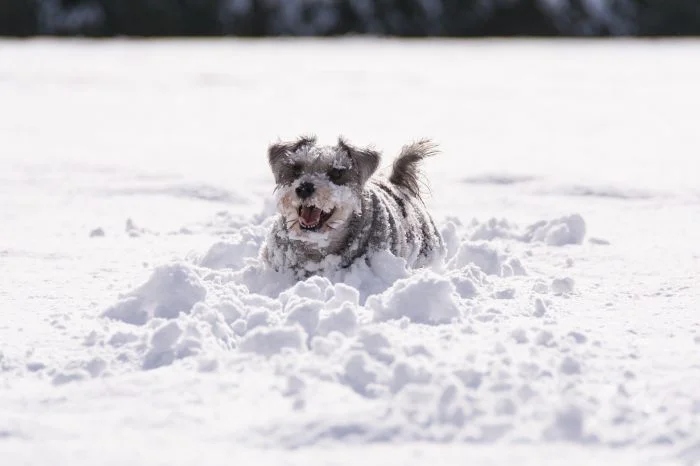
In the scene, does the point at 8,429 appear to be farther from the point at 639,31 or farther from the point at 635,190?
the point at 639,31

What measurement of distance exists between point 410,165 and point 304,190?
4.66 feet

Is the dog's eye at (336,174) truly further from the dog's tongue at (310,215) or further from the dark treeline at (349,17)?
the dark treeline at (349,17)

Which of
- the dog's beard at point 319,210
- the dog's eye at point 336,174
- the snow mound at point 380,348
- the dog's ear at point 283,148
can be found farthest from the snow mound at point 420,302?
the dog's ear at point 283,148

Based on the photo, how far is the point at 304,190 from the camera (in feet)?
18.5

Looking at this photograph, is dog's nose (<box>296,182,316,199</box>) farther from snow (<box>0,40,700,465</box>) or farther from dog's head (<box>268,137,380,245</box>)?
snow (<box>0,40,700,465</box>)

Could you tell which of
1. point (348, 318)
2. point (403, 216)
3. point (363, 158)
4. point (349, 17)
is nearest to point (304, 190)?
point (363, 158)

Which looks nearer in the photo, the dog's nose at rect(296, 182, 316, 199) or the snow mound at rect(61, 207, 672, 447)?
the snow mound at rect(61, 207, 672, 447)

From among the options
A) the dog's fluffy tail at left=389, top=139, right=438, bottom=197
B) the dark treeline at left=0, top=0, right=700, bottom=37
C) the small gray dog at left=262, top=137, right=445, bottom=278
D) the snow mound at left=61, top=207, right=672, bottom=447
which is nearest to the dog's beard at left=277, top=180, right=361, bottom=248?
the small gray dog at left=262, top=137, right=445, bottom=278

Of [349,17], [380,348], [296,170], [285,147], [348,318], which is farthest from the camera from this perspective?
[349,17]

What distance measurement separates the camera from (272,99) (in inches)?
797

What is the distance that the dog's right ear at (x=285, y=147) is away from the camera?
19.8ft

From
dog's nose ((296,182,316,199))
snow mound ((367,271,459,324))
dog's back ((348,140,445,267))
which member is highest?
dog's nose ((296,182,316,199))

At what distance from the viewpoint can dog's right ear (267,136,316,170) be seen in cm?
603

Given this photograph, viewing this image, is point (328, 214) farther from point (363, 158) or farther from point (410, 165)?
point (410, 165)
